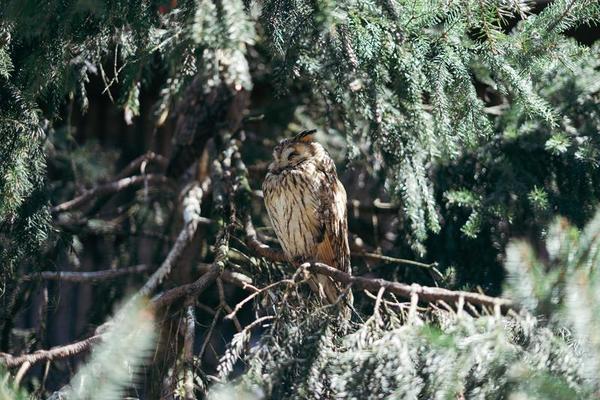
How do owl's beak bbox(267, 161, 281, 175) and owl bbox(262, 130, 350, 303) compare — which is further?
owl's beak bbox(267, 161, 281, 175)

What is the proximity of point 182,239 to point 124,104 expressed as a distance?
55 centimetres

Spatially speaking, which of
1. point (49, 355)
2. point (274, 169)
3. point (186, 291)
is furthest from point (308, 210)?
point (49, 355)

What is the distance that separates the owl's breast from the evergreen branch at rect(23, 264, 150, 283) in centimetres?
62

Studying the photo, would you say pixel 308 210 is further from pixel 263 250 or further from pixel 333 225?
pixel 263 250

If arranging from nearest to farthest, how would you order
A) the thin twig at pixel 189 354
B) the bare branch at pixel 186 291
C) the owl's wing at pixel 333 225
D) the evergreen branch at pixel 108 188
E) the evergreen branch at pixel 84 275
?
1. the thin twig at pixel 189 354
2. the bare branch at pixel 186 291
3. the evergreen branch at pixel 84 275
4. the owl's wing at pixel 333 225
5. the evergreen branch at pixel 108 188

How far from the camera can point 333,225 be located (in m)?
2.91

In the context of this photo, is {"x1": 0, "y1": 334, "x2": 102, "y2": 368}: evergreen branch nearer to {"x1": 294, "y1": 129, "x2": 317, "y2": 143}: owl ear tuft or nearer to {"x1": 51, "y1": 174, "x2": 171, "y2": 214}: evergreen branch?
{"x1": 51, "y1": 174, "x2": 171, "y2": 214}: evergreen branch

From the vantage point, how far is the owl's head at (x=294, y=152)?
3012 mm

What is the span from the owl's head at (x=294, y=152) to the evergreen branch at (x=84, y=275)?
2.23ft

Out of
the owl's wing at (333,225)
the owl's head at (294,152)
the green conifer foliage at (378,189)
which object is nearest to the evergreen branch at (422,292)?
the green conifer foliage at (378,189)

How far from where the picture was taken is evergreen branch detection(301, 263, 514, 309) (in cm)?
187

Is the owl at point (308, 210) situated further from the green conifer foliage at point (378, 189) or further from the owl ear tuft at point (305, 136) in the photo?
the green conifer foliage at point (378, 189)

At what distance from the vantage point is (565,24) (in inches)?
81.2

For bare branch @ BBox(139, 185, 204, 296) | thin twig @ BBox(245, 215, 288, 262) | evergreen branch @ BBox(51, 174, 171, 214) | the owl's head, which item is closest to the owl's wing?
the owl's head
